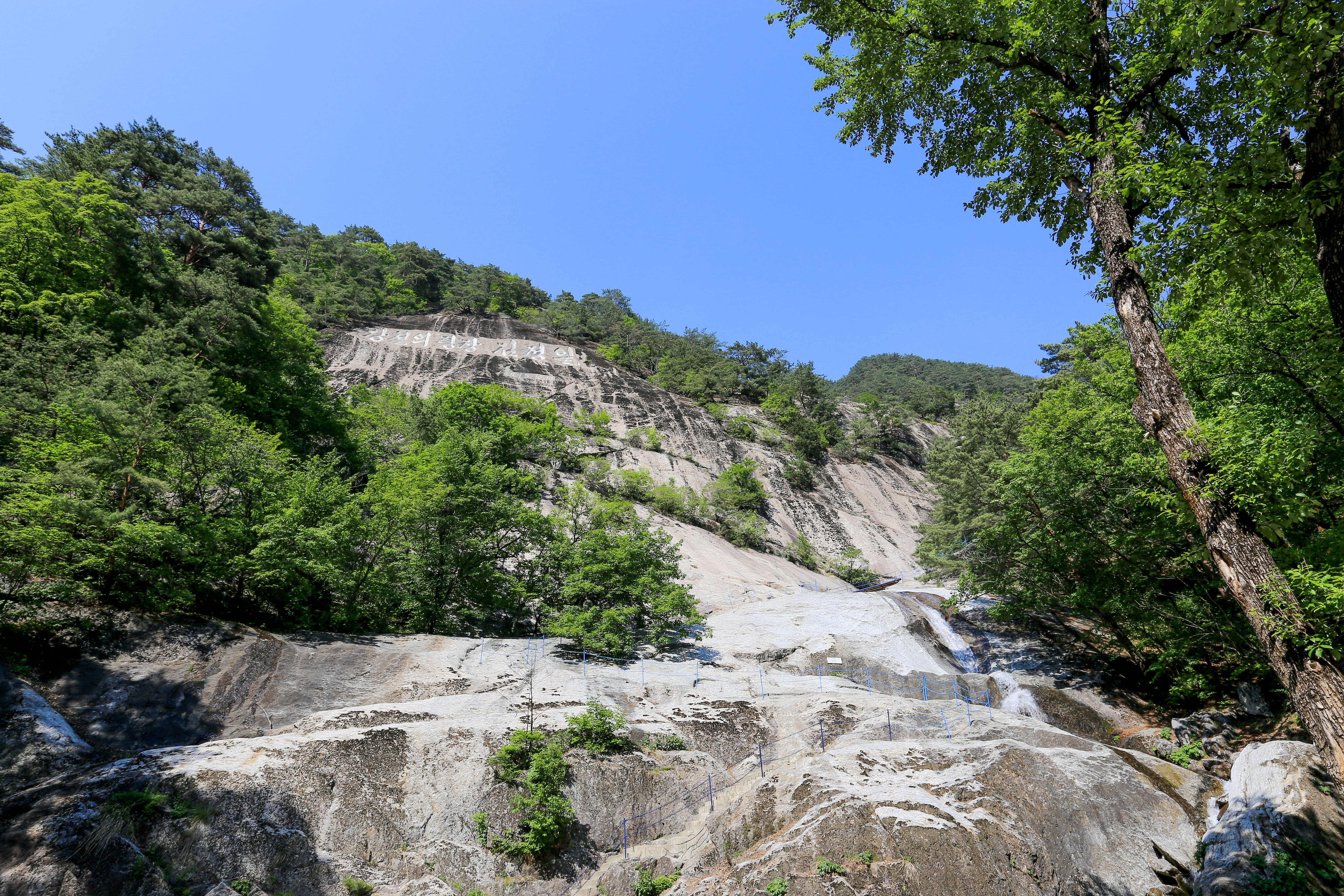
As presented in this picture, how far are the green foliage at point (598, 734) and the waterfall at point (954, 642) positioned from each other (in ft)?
52.2

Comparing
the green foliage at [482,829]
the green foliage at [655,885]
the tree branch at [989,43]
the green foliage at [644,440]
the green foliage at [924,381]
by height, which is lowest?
the green foliage at [655,885]

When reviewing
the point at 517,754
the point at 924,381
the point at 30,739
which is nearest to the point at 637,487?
the point at 517,754

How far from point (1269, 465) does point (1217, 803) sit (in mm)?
9531

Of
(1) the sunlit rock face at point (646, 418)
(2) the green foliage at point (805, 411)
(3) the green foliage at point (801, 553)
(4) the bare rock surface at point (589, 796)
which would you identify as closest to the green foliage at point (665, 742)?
(4) the bare rock surface at point (589, 796)

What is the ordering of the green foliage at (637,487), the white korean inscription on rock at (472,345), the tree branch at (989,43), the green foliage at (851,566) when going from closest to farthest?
the tree branch at (989,43), the green foliage at (637,487), the green foliage at (851,566), the white korean inscription on rock at (472,345)

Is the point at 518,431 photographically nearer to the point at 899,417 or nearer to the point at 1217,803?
the point at 1217,803

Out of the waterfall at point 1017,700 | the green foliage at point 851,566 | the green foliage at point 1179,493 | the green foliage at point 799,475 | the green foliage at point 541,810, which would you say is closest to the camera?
the green foliage at point 1179,493

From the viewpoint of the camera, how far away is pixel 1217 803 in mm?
10250

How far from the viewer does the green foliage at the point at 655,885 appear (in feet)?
30.0

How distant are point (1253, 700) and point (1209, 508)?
613 inches

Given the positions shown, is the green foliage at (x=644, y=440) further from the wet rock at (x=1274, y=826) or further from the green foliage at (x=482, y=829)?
the wet rock at (x=1274, y=826)

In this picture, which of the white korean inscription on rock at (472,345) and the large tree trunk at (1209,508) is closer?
the large tree trunk at (1209,508)

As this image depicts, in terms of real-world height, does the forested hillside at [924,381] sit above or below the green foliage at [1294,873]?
above

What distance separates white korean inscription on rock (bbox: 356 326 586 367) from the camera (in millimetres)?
53469
